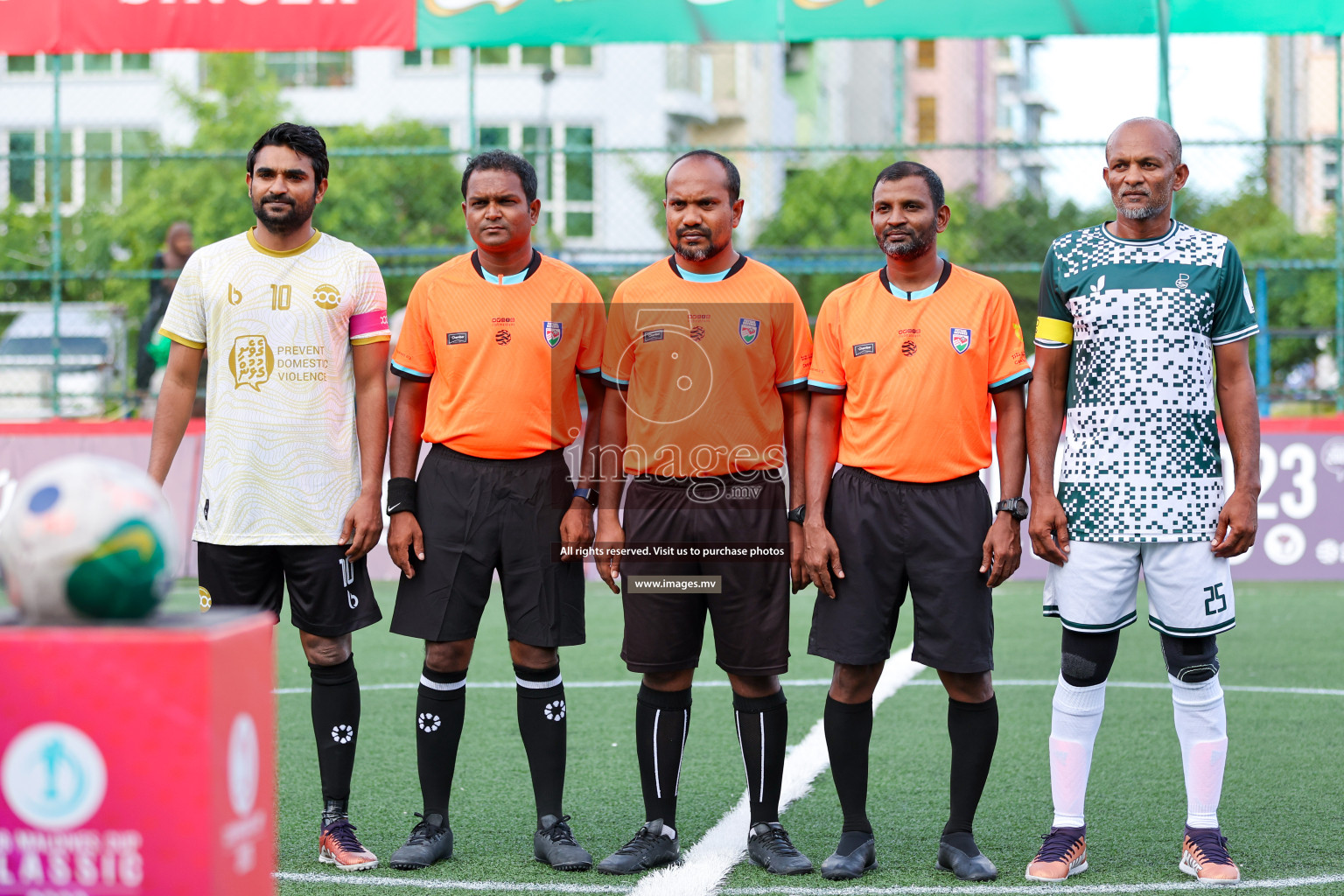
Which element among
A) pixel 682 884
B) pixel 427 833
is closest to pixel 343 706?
pixel 427 833

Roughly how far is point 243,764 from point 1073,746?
2695 mm

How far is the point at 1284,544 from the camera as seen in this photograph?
10.4m

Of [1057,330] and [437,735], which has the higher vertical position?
[1057,330]

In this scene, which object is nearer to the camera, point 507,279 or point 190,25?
point 507,279

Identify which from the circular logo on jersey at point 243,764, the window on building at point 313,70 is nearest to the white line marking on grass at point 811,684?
the circular logo on jersey at point 243,764

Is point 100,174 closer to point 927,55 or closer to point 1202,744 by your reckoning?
point 1202,744

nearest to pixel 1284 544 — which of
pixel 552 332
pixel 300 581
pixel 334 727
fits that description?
pixel 552 332

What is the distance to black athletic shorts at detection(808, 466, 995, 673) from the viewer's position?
14.1 feet

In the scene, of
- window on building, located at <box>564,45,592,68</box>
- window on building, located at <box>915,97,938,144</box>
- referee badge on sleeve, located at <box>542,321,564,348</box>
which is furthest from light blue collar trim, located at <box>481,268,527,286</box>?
window on building, located at <box>915,97,938,144</box>

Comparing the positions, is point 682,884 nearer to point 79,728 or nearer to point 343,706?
point 343,706

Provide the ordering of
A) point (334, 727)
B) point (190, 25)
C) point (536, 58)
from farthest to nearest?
point (536, 58) → point (190, 25) → point (334, 727)

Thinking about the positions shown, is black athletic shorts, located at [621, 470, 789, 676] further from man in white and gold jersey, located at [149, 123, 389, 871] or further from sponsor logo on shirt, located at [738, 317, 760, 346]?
man in white and gold jersey, located at [149, 123, 389, 871]

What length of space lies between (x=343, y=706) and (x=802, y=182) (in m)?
22.2

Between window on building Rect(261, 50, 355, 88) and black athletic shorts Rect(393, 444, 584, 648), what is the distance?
1365 inches
